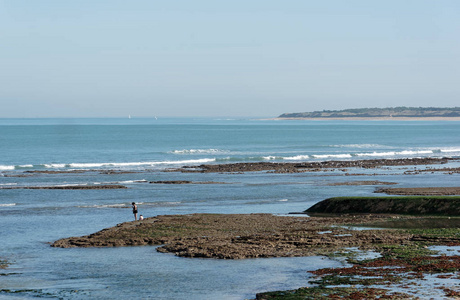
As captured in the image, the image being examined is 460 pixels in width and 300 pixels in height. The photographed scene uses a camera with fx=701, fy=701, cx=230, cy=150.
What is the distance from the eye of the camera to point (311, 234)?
109 ft

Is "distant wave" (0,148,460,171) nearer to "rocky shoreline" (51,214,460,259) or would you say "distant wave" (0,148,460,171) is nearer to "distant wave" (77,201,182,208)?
"distant wave" (77,201,182,208)

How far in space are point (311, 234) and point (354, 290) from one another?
1250cm

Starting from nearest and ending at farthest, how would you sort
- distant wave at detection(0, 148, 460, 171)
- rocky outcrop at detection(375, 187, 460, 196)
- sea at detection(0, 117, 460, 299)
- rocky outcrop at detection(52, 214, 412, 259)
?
sea at detection(0, 117, 460, 299), rocky outcrop at detection(52, 214, 412, 259), rocky outcrop at detection(375, 187, 460, 196), distant wave at detection(0, 148, 460, 171)

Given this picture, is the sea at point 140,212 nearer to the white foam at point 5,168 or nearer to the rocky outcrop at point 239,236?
the white foam at point 5,168

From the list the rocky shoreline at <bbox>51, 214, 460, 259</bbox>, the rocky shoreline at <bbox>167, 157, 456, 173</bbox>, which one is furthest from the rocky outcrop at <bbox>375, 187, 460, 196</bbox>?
the rocky shoreline at <bbox>167, 157, 456, 173</bbox>

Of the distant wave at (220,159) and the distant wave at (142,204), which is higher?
the distant wave at (220,159)

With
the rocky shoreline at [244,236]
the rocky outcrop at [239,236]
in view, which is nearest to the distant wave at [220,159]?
the rocky shoreline at [244,236]

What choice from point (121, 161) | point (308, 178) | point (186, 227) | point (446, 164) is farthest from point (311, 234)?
point (121, 161)

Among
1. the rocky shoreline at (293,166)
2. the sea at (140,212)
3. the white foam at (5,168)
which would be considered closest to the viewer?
the sea at (140,212)

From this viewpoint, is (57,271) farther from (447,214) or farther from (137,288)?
(447,214)

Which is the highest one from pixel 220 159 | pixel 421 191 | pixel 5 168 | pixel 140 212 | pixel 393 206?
pixel 5 168

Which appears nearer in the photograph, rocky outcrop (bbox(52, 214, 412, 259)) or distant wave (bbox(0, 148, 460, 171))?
rocky outcrop (bbox(52, 214, 412, 259))

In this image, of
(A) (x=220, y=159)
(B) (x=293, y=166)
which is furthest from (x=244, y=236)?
(A) (x=220, y=159)

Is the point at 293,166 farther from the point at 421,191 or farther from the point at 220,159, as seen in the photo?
the point at 421,191
